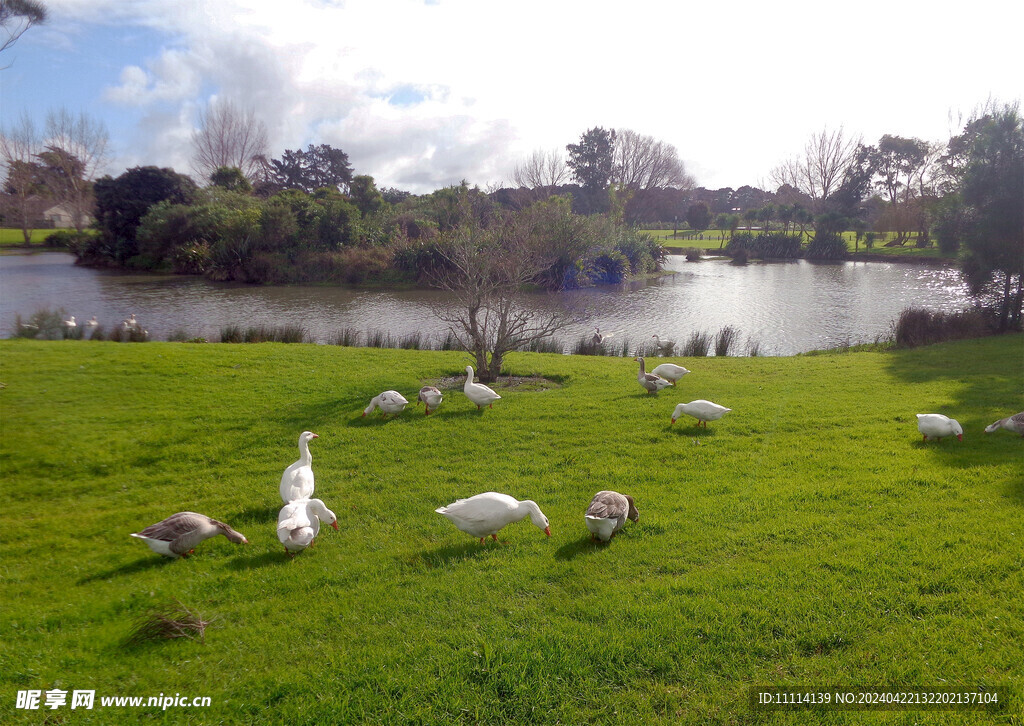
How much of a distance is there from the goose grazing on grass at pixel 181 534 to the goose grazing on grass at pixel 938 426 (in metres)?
10.1

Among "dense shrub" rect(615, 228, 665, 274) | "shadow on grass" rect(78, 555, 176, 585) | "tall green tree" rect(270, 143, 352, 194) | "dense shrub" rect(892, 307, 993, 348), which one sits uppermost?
"tall green tree" rect(270, 143, 352, 194)

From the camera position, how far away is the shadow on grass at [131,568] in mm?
5586

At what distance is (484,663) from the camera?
4180mm

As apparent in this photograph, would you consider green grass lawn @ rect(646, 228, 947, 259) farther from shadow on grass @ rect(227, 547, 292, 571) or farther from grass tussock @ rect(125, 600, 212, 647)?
grass tussock @ rect(125, 600, 212, 647)

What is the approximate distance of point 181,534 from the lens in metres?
5.88

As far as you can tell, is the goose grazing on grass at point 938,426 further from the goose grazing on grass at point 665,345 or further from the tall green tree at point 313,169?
the tall green tree at point 313,169

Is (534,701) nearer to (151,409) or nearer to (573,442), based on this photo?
(573,442)

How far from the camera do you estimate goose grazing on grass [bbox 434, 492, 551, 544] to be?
5.88 metres

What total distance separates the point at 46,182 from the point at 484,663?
243 feet

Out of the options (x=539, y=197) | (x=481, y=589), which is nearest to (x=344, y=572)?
(x=481, y=589)

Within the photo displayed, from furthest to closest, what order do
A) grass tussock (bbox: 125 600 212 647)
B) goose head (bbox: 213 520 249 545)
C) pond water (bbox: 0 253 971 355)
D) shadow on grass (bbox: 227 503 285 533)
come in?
pond water (bbox: 0 253 971 355) < shadow on grass (bbox: 227 503 285 533) < goose head (bbox: 213 520 249 545) < grass tussock (bbox: 125 600 212 647)

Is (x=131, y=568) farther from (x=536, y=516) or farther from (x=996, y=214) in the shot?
(x=996, y=214)

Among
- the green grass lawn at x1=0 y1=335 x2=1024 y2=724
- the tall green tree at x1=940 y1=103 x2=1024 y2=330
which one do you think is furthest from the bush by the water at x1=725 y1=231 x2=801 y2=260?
the green grass lawn at x1=0 y1=335 x2=1024 y2=724

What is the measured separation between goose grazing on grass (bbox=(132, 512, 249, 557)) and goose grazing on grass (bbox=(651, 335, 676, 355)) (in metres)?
16.7
